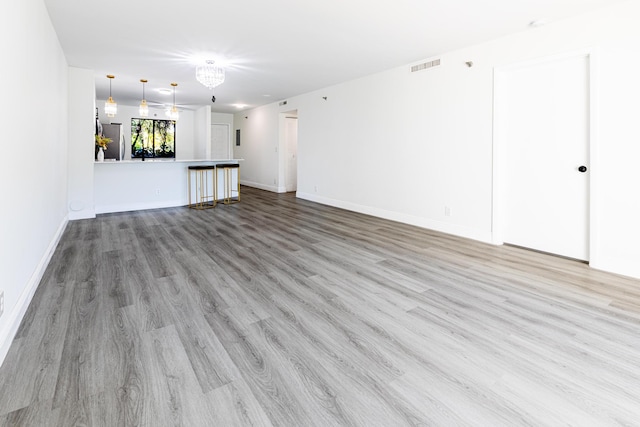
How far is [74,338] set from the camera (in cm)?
203

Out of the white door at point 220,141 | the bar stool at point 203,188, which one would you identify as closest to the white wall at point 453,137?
the bar stool at point 203,188

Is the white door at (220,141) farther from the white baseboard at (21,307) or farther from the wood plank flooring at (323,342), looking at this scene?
the white baseboard at (21,307)

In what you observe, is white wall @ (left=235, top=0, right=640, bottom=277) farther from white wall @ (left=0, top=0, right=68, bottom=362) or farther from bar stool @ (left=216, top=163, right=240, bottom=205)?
white wall @ (left=0, top=0, right=68, bottom=362)

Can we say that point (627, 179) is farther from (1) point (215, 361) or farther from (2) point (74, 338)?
(2) point (74, 338)

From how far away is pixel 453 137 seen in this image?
4672mm

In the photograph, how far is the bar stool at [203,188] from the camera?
23.1 feet

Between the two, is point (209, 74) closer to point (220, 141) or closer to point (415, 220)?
point (415, 220)

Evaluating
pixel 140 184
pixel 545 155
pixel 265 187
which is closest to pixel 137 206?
pixel 140 184

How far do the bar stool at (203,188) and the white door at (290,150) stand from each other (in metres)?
2.41

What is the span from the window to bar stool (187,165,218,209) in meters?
3.87

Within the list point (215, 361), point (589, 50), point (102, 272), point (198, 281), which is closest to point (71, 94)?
point (102, 272)

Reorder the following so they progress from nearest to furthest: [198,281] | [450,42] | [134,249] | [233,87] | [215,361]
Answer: [215,361] → [198,281] → [134,249] → [450,42] → [233,87]

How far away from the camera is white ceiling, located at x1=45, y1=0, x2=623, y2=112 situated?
324cm

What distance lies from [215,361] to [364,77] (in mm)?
5553
